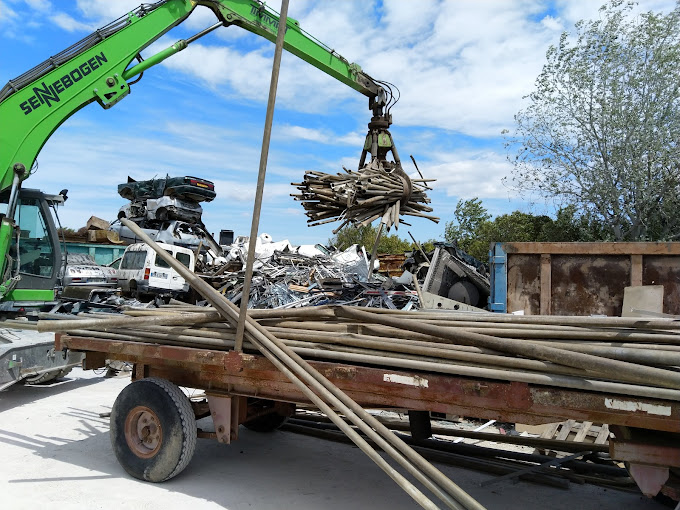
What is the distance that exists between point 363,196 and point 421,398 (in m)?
3.36

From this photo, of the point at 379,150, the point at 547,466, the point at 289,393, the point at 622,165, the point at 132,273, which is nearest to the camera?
the point at 289,393

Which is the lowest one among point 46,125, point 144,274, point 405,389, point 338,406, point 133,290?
point 338,406

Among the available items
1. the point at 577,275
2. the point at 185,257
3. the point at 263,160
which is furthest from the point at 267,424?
the point at 185,257

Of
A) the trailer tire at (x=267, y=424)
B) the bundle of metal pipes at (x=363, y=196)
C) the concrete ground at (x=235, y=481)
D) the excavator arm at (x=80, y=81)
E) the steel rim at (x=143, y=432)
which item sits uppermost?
the excavator arm at (x=80, y=81)

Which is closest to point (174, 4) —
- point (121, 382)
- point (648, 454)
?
point (121, 382)

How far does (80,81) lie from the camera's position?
7941mm

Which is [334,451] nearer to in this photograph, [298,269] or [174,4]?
[174,4]

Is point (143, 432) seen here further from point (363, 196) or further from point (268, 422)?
point (363, 196)

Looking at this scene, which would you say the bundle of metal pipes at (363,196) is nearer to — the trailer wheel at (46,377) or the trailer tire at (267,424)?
the trailer tire at (267,424)

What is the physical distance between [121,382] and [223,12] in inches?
244

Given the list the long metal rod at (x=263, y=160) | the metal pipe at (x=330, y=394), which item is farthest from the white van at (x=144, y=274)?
the long metal rod at (x=263, y=160)

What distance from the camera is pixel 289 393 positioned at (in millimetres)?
3875

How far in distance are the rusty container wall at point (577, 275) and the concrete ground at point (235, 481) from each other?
10.3 ft

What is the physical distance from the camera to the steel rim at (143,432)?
432cm
